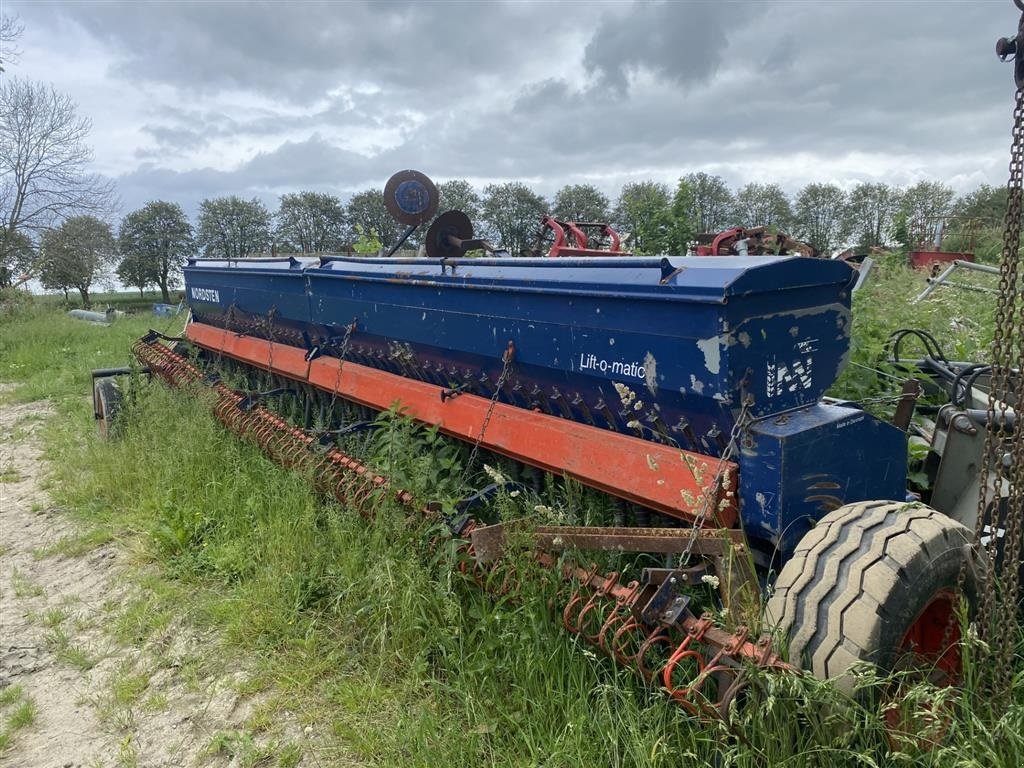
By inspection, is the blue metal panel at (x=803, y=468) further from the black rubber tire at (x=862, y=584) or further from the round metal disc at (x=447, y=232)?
the round metal disc at (x=447, y=232)

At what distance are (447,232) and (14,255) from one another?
64.2ft

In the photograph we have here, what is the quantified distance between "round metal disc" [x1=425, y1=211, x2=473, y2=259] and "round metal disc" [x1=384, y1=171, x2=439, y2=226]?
23.9 inches

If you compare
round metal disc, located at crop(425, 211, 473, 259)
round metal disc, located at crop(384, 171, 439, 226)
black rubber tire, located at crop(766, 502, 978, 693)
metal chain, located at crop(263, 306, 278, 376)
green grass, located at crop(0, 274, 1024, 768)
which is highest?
round metal disc, located at crop(384, 171, 439, 226)

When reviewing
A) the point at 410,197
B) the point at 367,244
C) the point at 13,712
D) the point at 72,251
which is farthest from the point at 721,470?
the point at 72,251

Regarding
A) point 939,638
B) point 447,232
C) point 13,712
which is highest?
point 447,232

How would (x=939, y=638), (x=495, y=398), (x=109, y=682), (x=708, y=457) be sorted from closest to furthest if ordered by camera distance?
(x=939, y=638) < (x=708, y=457) < (x=109, y=682) < (x=495, y=398)

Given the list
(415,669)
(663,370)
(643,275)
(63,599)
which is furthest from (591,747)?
(63,599)

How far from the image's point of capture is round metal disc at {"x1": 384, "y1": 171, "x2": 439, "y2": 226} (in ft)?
19.5

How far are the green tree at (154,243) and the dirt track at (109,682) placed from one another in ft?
114

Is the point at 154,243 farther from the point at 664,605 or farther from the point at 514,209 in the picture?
the point at 664,605

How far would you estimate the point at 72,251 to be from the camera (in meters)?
20.5

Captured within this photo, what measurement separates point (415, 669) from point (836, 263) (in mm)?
2319

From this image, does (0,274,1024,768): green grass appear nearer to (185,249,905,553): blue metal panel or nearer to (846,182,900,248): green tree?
(185,249,905,553): blue metal panel

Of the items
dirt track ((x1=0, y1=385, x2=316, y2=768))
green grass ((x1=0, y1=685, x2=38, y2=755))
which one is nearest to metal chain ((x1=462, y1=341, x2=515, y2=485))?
dirt track ((x1=0, y1=385, x2=316, y2=768))
